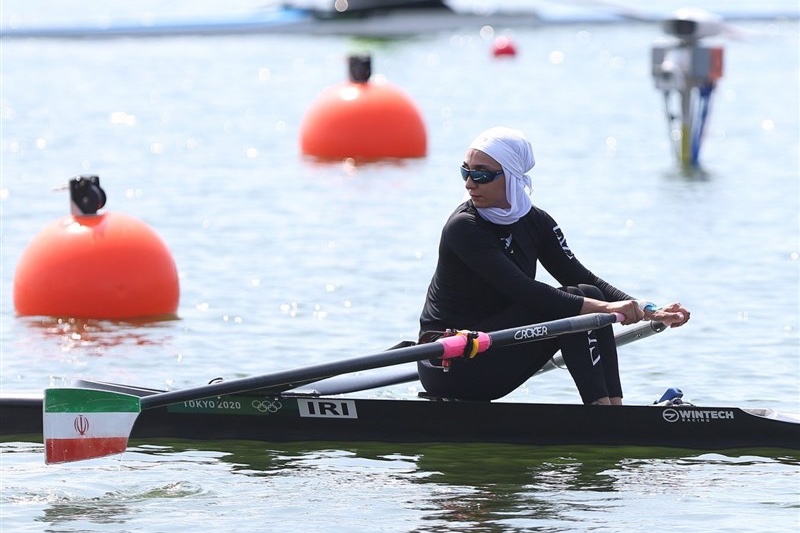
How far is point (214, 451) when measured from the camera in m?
7.99

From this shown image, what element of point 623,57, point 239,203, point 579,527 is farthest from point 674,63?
point 623,57

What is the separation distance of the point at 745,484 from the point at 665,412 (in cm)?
55

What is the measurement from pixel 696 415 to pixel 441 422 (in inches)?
47.2

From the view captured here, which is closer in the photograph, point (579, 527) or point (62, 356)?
point (579, 527)

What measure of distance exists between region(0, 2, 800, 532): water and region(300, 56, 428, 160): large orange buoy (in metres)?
0.44

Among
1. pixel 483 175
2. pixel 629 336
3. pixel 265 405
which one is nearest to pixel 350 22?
pixel 629 336

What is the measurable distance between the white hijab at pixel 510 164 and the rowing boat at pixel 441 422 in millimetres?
918

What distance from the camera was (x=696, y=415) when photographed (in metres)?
7.91

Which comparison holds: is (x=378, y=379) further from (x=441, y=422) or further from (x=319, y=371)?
(x=319, y=371)

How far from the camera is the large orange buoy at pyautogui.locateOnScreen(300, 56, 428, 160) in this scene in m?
20.2

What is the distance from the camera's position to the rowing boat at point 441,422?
790cm

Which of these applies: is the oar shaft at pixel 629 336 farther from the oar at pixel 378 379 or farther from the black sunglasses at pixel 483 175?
the black sunglasses at pixel 483 175

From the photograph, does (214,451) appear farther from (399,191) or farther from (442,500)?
(399,191)

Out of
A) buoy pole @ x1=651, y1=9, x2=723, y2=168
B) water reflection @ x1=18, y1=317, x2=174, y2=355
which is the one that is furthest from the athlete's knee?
buoy pole @ x1=651, y1=9, x2=723, y2=168
